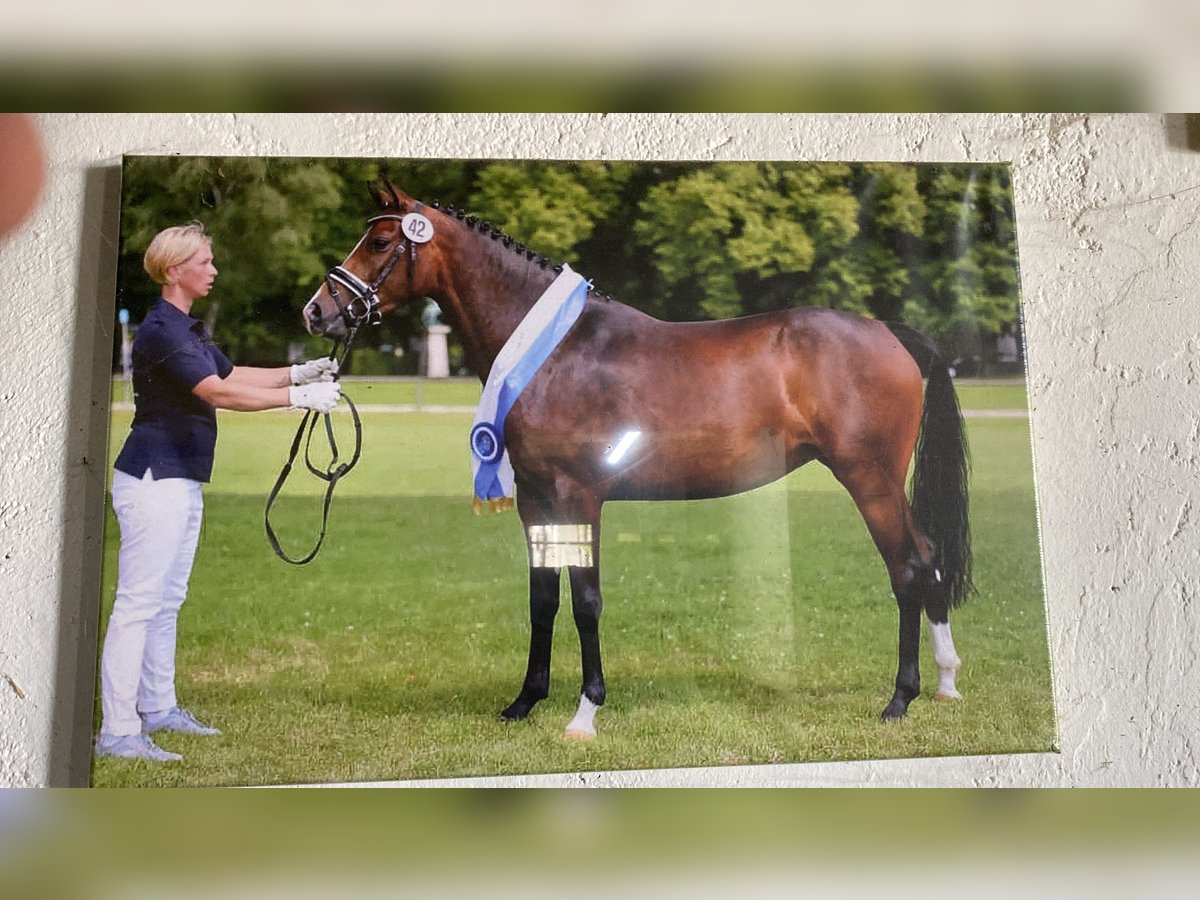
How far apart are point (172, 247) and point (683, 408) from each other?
3.75ft

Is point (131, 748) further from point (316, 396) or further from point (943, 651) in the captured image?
point (943, 651)

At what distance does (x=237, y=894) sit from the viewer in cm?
174

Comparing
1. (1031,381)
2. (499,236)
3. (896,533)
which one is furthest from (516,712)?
(1031,381)

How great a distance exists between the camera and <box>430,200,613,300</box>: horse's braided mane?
1.97 meters

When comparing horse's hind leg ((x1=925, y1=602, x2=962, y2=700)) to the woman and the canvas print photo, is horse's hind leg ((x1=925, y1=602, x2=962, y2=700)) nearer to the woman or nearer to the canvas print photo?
the canvas print photo

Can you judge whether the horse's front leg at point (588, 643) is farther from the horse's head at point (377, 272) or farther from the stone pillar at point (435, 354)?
the horse's head at point (377, 272)

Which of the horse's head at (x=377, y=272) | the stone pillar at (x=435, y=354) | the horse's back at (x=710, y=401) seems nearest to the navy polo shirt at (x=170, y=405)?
the horse's head at (x=377, y=272)

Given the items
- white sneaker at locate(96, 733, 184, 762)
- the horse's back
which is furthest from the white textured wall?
the horse's back

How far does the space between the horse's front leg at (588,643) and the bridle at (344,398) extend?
538 millimetres

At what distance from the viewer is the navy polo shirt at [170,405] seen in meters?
1.88

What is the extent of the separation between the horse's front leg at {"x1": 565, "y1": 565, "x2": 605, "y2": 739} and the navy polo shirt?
0.81 metres

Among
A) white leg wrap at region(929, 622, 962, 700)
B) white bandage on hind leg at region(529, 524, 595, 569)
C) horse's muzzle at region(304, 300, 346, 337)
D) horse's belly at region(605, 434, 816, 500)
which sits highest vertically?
horse's muzzle at region(304, 300, 346, 337)

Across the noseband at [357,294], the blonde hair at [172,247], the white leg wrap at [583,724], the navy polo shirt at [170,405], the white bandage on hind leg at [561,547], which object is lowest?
the white leg wrap at [583,724]

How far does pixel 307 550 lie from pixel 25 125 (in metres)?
1.11
